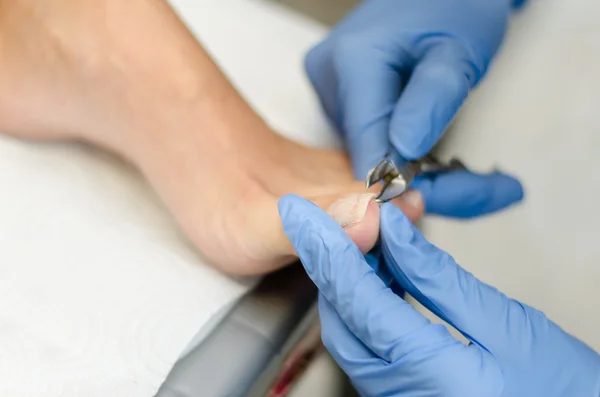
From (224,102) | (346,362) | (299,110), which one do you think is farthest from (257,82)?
(346,362)

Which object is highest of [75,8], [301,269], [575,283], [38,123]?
[75,8]

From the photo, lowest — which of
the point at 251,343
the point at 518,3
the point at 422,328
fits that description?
the point at 251,343

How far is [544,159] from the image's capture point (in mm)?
928

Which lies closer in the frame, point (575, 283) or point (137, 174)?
point (137, 174)

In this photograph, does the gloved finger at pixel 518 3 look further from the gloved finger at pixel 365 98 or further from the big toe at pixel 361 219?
the big toe at pixel 361 219

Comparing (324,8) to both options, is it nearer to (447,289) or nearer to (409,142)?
(409,142)

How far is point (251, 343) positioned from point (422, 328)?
0.18m

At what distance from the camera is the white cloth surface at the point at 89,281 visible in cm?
51

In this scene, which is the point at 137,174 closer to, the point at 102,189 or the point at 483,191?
the point at 102,189

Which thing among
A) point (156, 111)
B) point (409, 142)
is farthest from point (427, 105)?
point (156, 111)

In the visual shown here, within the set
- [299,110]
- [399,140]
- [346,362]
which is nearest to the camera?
[346,362]

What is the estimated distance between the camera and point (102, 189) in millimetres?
641

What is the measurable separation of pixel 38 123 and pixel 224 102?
20cm

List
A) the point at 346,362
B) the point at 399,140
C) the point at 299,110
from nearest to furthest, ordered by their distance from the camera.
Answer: the point at 346,362, the point at 399,140, the point at 299,110
